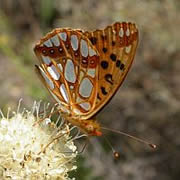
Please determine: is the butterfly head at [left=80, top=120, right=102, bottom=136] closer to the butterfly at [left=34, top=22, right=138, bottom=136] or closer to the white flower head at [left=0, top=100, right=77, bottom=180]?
the butterfly at [left=34, top=22, right=138, bottom=136]

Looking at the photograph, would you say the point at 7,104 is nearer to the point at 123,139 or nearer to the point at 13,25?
the point at 123,139

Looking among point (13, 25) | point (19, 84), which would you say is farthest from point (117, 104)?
point (13, 25)

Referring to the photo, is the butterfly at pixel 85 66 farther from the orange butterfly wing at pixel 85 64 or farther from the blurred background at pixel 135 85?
the blurred background at pixel 135 85

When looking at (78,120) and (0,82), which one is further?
(0,82)

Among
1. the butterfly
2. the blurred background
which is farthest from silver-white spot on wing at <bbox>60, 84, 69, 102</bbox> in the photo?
the blurred background

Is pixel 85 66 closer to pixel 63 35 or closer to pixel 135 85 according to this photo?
pixel 63 35

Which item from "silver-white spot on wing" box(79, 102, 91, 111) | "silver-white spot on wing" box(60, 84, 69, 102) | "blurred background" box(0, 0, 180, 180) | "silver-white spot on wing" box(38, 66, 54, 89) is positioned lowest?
"blurred background" box(0, 0, 180, 180)
